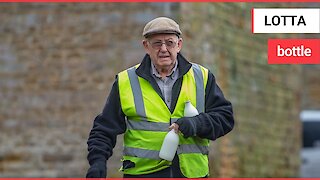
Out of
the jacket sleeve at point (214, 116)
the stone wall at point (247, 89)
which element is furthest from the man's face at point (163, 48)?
the stone wall at point (247, 89)

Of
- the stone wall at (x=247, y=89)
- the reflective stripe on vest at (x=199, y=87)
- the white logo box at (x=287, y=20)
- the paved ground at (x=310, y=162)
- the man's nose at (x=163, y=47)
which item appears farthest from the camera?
the paved ground at (x=310, y=162)

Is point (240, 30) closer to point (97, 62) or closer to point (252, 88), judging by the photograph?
point (252, 88)

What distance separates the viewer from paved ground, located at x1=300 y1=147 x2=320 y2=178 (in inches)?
780

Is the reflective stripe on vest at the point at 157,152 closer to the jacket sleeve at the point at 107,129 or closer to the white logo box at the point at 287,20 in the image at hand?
the jacket sleeve at the point at 107,129

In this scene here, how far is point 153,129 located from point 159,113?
98 millimetres

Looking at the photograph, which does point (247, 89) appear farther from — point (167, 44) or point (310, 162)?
point (167, 44)

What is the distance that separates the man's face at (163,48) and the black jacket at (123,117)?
4.8 inches

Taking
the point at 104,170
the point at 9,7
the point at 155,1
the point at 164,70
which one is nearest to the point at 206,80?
the point at 164,70

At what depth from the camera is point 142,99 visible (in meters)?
→ 6.49

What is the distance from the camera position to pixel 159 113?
6.44 metres

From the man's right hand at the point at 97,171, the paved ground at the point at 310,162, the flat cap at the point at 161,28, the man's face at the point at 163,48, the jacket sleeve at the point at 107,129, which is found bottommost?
the man's right hand at the point at 97,171

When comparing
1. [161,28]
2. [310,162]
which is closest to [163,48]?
[161,28]

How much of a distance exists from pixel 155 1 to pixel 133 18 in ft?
1.08

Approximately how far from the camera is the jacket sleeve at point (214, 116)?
6.35 meters
